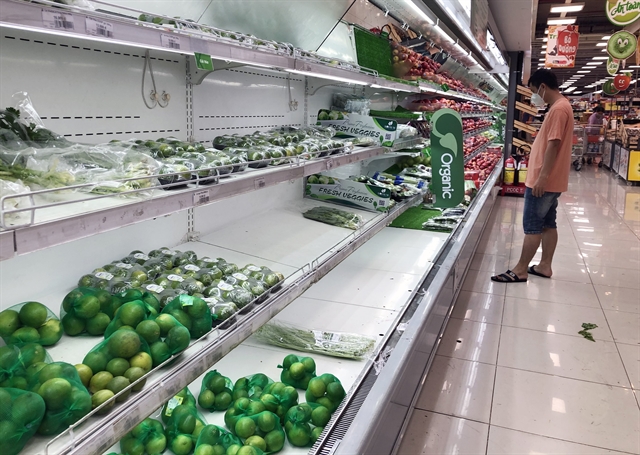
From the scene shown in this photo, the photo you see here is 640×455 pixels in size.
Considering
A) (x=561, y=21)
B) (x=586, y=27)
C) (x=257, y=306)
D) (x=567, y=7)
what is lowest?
(x=257, y=306)

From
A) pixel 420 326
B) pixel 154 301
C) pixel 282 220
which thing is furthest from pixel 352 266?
pixel 154 301

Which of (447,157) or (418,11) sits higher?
(418,11)

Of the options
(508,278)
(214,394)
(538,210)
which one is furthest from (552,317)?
(214,394)

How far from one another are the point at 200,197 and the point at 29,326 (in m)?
0.57

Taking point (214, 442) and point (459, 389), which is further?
point (459, 389)

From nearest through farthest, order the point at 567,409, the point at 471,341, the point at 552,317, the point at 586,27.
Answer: the point at 567,409, the point at 471,341, the point at 552,317, the point at 586,27

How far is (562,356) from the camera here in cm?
323

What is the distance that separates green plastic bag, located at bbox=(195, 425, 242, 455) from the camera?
56.4 inches

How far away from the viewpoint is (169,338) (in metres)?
1.38

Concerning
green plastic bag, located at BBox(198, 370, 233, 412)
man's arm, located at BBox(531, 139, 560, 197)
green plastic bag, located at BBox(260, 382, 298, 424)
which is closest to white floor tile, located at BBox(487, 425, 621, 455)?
green plastic bag, located at BBox(260, 382, 298, 424)

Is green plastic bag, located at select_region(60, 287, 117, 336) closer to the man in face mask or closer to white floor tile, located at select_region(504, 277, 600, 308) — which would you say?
white floor tile, located at select_region(504, 277, 600, 308)

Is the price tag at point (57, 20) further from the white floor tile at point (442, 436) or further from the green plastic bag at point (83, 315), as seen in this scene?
the white floor tile at point (442, 436)

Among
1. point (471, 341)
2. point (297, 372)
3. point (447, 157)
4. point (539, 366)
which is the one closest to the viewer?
point (297, 372)

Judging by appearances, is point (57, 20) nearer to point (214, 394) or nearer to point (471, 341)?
point (214, 394)
